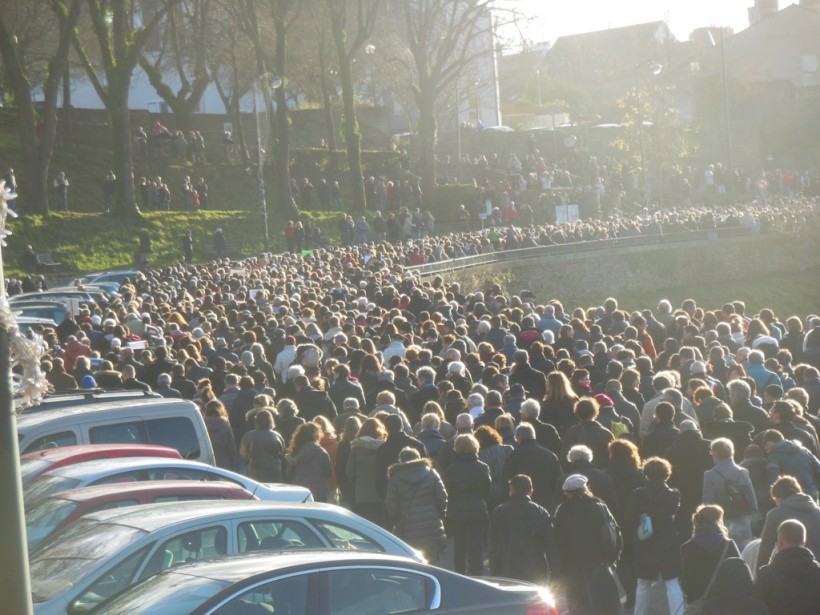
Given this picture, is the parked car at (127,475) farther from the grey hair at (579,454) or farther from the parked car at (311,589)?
the parked car at (311,589)

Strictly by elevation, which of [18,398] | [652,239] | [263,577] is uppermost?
[18,398]

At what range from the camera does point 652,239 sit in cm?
4906

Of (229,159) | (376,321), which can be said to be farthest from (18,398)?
(229,159)

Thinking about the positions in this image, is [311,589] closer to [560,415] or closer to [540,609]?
[540,609]

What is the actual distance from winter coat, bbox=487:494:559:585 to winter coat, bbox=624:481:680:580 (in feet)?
2.05

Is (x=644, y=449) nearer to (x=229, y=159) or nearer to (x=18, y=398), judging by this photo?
A: (x=18, y=398)

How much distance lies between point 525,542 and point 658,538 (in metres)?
0.97

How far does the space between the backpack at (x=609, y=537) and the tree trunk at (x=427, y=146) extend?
43680 millimetres

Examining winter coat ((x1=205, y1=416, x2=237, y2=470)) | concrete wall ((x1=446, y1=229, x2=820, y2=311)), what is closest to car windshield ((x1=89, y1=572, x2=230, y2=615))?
winter coat ((x1=205, y1=416, x2=237, y2=470))

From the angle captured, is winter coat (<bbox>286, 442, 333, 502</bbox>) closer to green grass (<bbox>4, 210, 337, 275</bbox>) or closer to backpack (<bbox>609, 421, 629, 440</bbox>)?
backpack (<bbox>609, 421, 629, 440</bbox>)

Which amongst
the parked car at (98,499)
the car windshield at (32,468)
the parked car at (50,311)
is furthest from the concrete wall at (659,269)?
the parked car at (98,499)

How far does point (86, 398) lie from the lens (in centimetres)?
1327

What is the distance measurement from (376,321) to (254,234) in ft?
89.8

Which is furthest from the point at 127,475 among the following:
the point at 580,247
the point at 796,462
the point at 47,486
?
the point at 580,247
